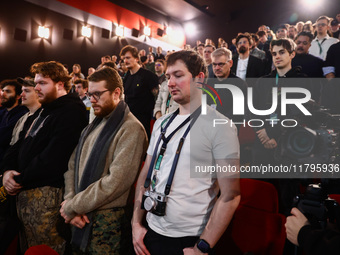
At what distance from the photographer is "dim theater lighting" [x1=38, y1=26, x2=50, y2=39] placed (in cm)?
795

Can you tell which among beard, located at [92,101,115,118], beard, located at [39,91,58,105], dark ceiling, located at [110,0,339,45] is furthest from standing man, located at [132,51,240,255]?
dark ceiling, located at [110,0,339,45]

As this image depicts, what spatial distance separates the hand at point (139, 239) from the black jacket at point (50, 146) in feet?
2.53

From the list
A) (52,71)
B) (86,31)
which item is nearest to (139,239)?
(52,71)

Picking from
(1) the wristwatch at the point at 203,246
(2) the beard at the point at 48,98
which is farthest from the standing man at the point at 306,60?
(2) the beard at the point at 48,98

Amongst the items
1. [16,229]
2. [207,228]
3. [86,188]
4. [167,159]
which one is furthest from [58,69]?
[207,228]

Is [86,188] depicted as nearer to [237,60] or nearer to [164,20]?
[237,60]

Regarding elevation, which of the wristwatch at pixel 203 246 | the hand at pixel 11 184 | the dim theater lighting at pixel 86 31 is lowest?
the wristwatch at pixel 203 246

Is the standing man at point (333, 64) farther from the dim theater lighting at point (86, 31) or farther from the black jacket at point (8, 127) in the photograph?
the dim theater lighting at point (86, 31)

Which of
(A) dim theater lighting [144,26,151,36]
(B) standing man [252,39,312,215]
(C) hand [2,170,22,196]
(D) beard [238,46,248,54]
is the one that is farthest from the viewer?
(A) dim theater lighting [144,26,151,36]

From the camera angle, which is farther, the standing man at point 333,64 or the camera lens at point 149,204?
the standing man at point 333,64

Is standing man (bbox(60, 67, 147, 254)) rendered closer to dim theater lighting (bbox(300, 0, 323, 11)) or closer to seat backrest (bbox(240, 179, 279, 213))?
seat backrest (bbox(240, 179, 279, 213))

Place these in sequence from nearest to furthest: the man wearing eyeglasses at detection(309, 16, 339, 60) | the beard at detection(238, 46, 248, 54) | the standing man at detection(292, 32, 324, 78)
A: the standing man at detection(292, 32, 324, 78) < the beard at detection(238, 46, 248, 54) < the man wearing eyeglasses at detection(309, 16, 339, 60)

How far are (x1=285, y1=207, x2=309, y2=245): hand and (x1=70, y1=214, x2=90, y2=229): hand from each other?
107 cm

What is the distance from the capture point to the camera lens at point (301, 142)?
4.01 ft
